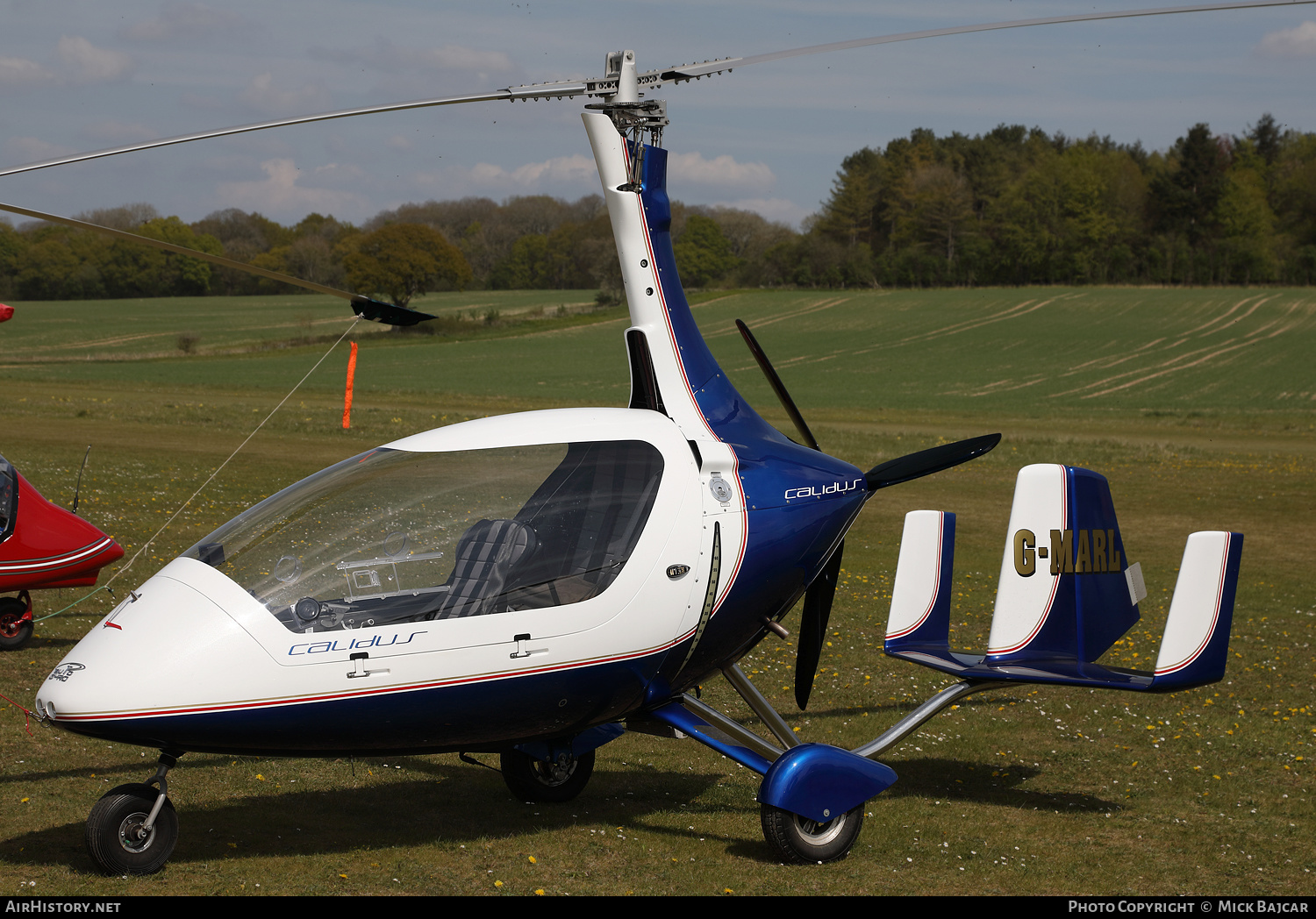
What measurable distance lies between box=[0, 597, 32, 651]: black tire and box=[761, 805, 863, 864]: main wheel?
309 inches

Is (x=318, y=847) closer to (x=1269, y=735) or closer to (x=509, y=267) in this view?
(x=1269, y=735)

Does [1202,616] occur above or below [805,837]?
above

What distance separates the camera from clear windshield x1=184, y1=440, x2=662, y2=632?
5637 millimetres

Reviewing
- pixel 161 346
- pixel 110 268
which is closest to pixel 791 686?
pixel 161 346

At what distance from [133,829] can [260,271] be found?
276cm

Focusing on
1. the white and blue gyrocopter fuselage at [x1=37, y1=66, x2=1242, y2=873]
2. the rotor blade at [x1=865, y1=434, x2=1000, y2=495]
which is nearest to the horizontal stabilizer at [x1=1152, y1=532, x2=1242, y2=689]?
the white and blue gyrocopter fuselage at [x1=37, y1=66, x2=1242, y2=873]

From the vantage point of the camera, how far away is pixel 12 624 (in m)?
10.7

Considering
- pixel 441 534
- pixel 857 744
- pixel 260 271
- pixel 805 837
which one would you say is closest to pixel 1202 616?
pixel 805 837

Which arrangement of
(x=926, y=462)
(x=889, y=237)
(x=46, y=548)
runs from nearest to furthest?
1. (x=926, y=462)
2. (x=46, y=548)
3. (x=889, y=237)

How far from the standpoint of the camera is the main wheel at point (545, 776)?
7.27 metres

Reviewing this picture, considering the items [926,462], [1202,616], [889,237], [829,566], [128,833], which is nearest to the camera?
[128,833]

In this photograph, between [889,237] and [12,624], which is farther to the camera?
[889,237]

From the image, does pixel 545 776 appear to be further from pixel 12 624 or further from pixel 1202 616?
pixel 12 624

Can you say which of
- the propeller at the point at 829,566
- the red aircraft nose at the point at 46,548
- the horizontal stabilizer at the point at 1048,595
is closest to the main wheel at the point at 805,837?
the propeller at the point at 829,566
